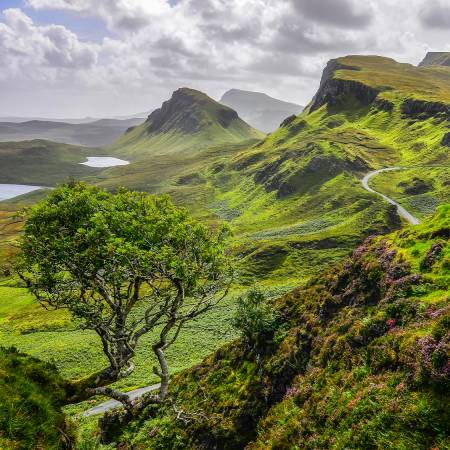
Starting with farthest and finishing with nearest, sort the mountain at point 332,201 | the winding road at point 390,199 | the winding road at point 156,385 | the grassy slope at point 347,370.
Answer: the winding road at point 390,199
the mountain at point 332,201
the winding road at point 156,385
the grassy slope at point 347,370

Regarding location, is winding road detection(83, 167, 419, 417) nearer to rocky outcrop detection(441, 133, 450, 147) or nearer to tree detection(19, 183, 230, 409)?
rocky outcrop detection(441, 133, 450, 147)

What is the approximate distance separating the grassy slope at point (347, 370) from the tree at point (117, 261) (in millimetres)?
6319

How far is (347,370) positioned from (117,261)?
15.1 metres

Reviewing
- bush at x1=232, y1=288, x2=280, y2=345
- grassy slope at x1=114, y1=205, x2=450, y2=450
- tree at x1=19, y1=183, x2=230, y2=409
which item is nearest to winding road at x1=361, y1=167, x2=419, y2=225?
bush at x1=232, y1=288, x2=280, y2=345

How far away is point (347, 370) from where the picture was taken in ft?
70.3

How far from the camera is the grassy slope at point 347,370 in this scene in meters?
16.0

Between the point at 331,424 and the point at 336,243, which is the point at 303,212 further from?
the point at 331,424

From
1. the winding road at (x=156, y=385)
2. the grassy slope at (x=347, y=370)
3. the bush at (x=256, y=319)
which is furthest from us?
the winding road at (x=156, y=385)

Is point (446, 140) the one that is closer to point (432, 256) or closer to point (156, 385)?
point (156, 385)

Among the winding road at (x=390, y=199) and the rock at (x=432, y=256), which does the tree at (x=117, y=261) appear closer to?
the rock at (x=432, y=256)

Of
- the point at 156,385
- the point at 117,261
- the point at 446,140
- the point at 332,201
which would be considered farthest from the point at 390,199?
the point at 117,261

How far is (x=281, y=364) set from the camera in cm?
2772

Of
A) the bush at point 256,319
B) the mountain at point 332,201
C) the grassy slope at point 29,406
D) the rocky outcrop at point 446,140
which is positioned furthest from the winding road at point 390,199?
the grassy slope at point 29,406

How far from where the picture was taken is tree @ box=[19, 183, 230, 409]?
2317cm
